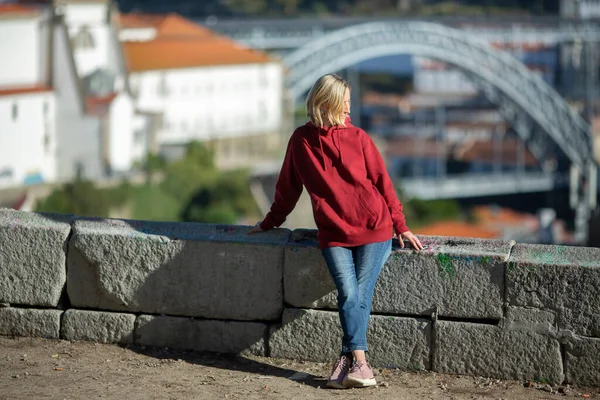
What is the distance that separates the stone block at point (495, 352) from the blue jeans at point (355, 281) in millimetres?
226

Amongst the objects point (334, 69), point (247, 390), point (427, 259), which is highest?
point (334, 69)

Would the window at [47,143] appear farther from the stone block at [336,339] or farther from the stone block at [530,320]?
the stone block at [530,320]

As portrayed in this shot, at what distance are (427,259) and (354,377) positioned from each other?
0.38 meters

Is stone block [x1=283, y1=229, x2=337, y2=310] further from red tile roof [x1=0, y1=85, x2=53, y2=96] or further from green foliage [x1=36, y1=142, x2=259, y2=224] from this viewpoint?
red tile roof [x1=0, y1=85, x2=53, y2=96]

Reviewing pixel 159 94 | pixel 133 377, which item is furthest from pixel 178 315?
pixel 159 94

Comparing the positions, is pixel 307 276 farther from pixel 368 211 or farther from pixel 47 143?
pixel 47 143

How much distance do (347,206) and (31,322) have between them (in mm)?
1044

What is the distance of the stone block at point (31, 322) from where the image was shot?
12.1 feet

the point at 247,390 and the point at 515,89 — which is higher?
the point at 515,89

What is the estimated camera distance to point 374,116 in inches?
2283

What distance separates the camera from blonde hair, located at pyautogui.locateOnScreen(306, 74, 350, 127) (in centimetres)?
330

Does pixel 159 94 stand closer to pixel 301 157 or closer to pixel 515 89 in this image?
pixel 515 89

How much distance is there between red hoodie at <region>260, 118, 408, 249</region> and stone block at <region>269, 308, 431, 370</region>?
9.8 inches

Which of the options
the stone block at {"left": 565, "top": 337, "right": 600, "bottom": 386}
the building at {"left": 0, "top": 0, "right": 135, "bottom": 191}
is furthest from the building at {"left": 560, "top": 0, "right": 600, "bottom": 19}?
the stone block at {"left": 565, "top": 337, "right": 600, "bottom": 386}
